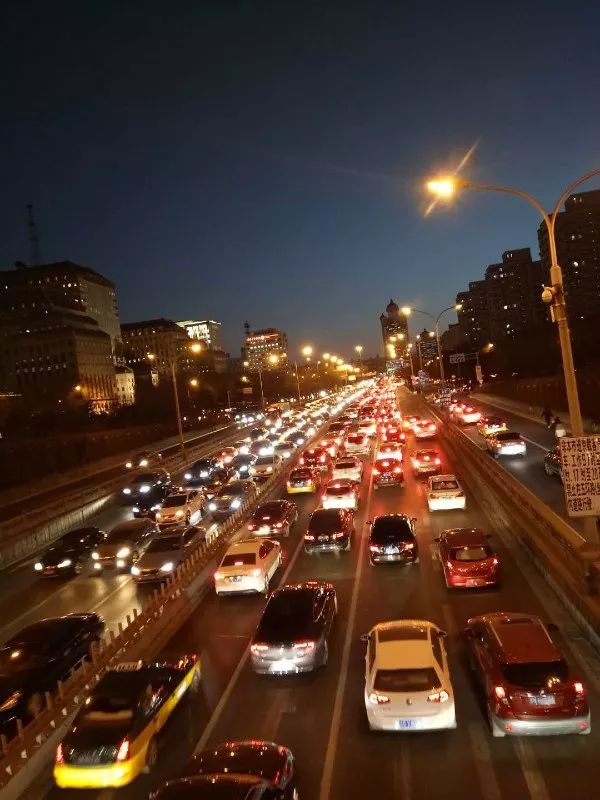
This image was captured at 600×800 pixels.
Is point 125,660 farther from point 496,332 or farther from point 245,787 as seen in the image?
point 496,332

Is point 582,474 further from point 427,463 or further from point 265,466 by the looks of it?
point 265,466

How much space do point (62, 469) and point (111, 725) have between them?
4149 centimetres

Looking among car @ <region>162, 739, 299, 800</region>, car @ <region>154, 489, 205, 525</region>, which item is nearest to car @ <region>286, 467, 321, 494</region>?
car @ <region>154, 489, 205, 525</region>

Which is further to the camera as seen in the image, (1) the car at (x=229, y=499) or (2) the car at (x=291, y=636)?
(1) the car at (x=229, y=499)

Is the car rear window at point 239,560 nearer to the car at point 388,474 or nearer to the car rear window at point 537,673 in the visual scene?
the car rear window at point 537,673

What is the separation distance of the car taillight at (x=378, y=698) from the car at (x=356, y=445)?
110ft

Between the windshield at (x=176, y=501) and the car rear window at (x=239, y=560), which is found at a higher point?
the windshield at (x=176, y=501)

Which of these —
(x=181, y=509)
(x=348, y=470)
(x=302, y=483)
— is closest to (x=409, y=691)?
(x=181, y=509)

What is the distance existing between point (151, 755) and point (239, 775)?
318 centimetres

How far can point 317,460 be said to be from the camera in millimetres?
38781

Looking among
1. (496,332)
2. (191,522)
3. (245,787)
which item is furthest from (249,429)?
(496,332)

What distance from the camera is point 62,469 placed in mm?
48656

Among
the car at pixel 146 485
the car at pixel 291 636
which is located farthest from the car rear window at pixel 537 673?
the car at pixel 146 485

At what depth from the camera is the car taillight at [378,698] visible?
9.77m
